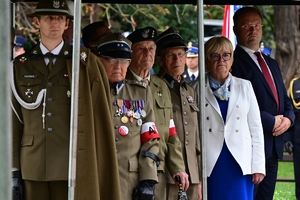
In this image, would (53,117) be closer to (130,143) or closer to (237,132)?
(130,143)

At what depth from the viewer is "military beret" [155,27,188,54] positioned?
21.7ft

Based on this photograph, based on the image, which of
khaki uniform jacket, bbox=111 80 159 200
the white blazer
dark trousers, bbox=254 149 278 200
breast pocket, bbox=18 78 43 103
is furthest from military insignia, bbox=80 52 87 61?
dark trousers, bbox=254 149 278 200

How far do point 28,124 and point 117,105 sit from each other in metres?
0.73

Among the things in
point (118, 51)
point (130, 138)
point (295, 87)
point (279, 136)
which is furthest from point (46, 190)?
point (295, 87)

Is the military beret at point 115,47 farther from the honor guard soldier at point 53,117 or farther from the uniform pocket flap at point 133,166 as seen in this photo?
the uniform pocket flap at point 133,166

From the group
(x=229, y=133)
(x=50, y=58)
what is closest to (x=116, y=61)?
(x=50, y=58)

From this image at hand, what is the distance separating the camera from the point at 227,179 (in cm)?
666

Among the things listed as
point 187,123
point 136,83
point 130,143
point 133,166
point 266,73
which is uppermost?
point 266,73

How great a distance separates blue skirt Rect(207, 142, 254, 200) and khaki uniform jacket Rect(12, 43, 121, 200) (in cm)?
140

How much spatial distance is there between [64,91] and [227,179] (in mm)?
1819

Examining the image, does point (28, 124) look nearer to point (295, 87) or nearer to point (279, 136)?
point (279, 136)

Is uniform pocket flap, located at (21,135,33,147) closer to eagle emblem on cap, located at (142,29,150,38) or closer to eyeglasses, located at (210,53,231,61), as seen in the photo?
eagle emblem on cap, located at (142,29,150,38)

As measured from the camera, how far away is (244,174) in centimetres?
662

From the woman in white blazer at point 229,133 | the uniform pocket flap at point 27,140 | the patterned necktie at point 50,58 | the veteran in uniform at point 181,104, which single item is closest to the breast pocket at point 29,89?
the patterned necktie at point 50,58
